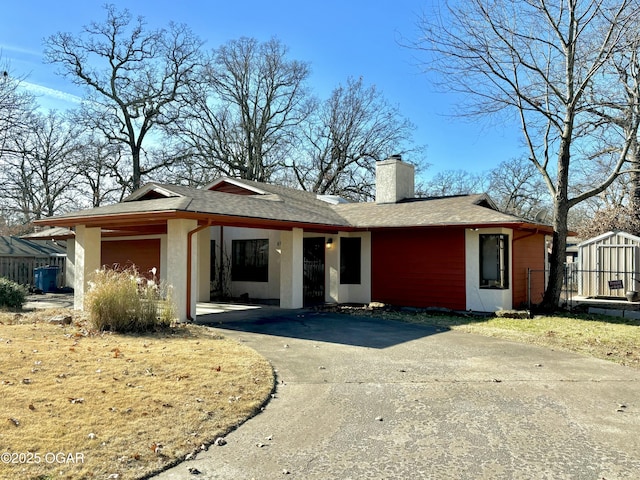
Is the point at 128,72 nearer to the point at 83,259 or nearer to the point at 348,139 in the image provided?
the point at 348,139

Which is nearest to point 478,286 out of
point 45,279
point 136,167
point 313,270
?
point 313,270

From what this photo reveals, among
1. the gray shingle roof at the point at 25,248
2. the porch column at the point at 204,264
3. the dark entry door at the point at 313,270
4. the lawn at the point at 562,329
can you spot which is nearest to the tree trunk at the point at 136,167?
the gray shingle roof at the point at 25,248

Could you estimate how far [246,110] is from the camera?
31859 mm

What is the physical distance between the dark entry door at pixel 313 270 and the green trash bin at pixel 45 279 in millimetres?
11700

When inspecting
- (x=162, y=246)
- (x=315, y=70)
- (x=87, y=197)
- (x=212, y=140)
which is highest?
(x=315, y=70)

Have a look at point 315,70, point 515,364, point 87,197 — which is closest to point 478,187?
point 315,70

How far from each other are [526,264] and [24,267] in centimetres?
2075

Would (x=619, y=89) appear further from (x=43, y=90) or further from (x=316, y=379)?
(x=43, y=90)

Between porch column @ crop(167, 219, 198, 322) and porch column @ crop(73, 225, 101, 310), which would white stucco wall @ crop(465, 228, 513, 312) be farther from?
porch column @ crop(73, 225, 101, 310)

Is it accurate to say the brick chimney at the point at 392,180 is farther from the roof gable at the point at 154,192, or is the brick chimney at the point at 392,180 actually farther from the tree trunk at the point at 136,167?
the tree trunk at the point at 136,167

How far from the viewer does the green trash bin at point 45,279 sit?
65.2ft

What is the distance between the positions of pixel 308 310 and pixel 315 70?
24998 millimetres

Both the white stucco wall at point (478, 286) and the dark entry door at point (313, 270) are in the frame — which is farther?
the dark entry door at point (313, 270)

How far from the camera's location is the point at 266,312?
1272 cm
